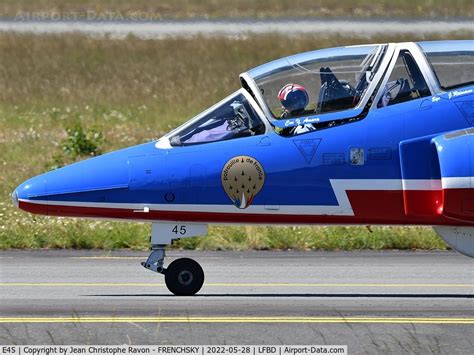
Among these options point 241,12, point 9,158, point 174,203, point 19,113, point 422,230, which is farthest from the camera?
point 241,12

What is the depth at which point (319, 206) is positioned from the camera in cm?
1257

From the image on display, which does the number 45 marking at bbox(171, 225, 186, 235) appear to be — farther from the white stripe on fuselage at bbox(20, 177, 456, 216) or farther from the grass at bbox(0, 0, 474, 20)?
the grass at bbox(0, 0, 474, 20)

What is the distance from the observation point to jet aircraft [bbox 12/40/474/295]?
12383 mm

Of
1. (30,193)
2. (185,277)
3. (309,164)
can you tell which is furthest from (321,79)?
(30,193)

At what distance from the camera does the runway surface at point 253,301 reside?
10344 mm

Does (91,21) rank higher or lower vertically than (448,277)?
higher

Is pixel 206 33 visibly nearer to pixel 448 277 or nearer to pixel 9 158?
pixel 9 158

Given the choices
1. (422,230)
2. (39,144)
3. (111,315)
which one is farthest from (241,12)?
(111,315)

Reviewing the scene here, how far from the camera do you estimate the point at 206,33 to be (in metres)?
35.5

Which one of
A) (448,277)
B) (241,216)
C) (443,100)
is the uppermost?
(443,100)

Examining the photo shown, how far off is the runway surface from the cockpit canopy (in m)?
1.97

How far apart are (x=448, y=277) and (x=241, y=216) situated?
3.16 meters
